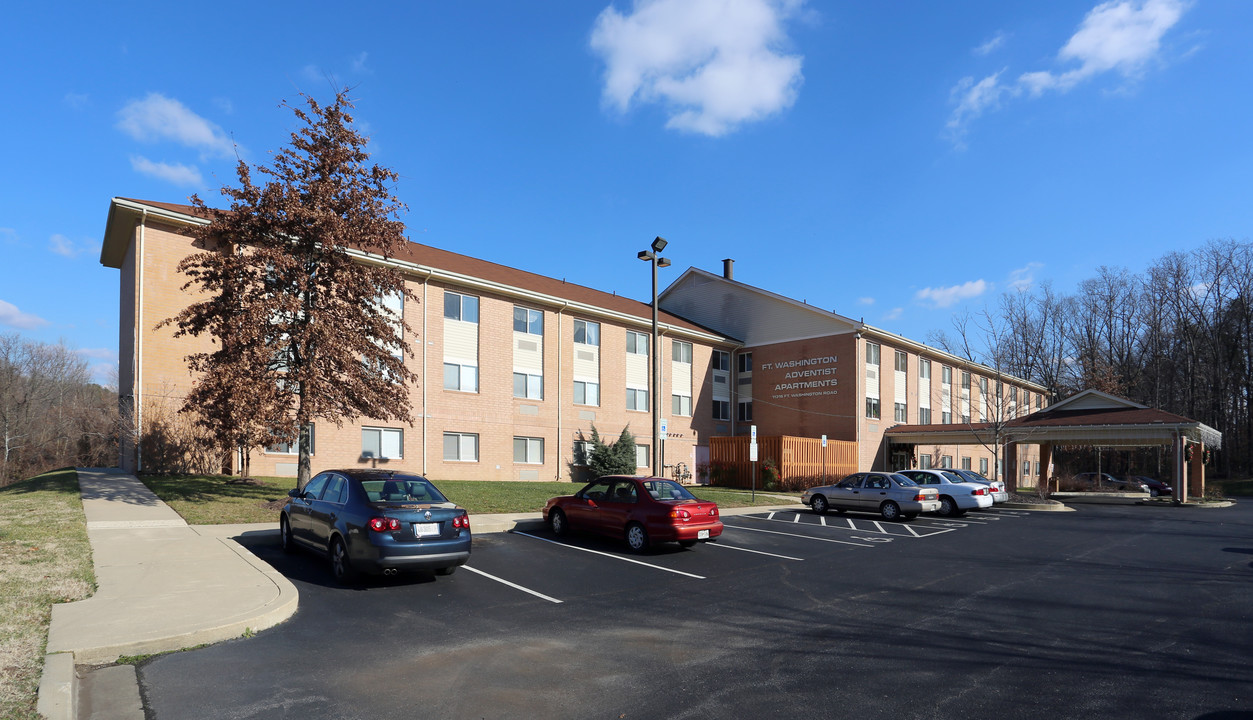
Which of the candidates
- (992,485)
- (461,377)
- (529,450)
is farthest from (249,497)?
(992,485)

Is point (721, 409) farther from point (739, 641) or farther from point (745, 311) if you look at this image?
point (739, 641)

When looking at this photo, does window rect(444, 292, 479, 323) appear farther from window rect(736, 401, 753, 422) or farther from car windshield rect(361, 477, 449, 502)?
car windshield rect(361, 477, 449, 502)

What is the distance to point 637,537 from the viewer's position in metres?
12.9

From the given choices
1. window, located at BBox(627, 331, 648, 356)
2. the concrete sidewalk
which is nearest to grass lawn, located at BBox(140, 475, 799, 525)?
the concrete sidewalk

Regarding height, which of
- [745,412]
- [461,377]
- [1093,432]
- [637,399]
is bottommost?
[1093,432]

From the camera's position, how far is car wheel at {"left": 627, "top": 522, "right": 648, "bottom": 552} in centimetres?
1284

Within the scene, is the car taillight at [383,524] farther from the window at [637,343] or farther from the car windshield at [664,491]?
the window at [637,343]

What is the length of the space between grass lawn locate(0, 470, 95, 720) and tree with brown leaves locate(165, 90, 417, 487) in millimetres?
3608

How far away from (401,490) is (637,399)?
27346 millimetres

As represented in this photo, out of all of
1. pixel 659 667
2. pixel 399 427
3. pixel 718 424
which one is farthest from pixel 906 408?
pixel 659 667

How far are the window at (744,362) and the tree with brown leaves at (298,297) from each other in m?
28.6

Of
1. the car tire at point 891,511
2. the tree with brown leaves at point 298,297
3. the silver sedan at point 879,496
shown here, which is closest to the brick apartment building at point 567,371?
the tree with brown leaves at point 298,297

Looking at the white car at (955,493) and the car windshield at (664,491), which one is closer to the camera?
the car windshield at (664,491)

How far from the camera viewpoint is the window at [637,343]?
36.8 m
